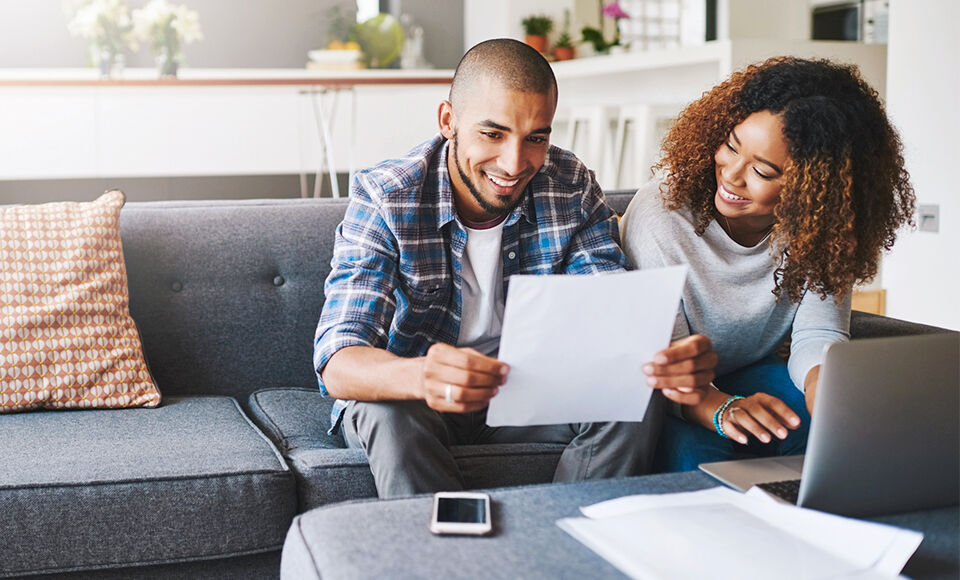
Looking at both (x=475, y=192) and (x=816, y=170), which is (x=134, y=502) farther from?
(x=816, y=170)

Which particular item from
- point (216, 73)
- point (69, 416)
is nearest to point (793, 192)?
point (69, 416)

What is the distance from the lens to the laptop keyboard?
3.98 feet

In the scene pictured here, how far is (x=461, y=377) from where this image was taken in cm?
125

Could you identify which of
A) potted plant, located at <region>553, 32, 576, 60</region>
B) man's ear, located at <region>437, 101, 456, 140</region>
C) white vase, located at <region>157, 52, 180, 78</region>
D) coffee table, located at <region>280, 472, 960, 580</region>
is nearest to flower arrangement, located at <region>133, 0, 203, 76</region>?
white vase, located at <region>157, 52, 180, 78</region>

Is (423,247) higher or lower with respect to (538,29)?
lower

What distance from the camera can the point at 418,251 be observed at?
1678 mm

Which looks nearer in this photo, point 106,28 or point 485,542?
point 485,542

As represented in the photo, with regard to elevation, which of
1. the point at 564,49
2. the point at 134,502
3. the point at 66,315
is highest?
the point at 564,49

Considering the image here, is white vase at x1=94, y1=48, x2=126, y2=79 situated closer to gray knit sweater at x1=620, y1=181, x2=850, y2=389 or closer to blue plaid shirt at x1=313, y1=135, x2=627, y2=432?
blue plaid shirt at x1=313, y1=135, x2=627, y2=432

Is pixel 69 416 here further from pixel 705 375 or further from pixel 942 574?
pixel 942 574

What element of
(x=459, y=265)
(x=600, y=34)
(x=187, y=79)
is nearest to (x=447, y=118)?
(x=459, y=265)

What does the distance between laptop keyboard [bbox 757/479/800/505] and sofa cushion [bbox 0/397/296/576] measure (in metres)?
0.74

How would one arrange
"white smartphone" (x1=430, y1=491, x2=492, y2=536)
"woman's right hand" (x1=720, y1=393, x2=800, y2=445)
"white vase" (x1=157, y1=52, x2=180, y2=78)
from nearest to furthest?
"white smartphone" (x1=430, y1=491, x2=492, y2=536) < "woman's right hand" (x1=720, y1=393, x2=800, y2=445) < "white vase" (x1=157, y1=52, x2=180, y2=78)

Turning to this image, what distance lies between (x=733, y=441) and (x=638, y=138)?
330cm
